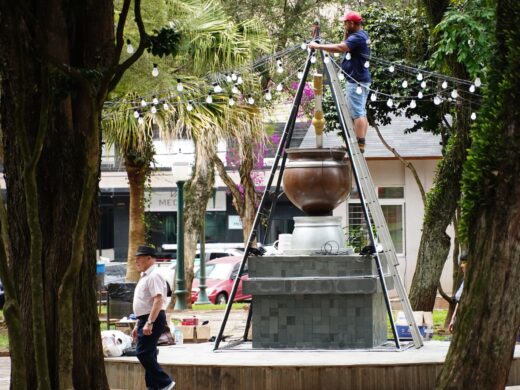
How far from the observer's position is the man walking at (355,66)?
45.8 ft

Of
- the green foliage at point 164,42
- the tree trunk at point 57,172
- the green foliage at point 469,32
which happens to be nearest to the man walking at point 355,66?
the green foliage at point 469,32

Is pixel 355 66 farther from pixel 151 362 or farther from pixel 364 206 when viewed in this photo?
pixel 151 362

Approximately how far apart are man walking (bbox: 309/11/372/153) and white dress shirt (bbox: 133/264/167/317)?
340cm

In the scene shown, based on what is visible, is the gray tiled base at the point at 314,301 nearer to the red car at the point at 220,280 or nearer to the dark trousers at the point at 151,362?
the dark trousers at the point at 151,362

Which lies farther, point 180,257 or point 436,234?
point 180,257

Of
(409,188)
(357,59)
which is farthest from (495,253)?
(409,188)

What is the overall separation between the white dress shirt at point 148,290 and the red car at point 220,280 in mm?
20666

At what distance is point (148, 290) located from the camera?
1234 cm

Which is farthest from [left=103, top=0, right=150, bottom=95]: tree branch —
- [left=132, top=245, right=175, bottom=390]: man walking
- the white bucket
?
the white bucket

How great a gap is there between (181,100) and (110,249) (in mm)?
30270

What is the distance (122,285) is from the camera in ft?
69.1

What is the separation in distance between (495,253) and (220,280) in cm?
2620

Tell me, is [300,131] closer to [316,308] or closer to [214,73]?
[214,73]

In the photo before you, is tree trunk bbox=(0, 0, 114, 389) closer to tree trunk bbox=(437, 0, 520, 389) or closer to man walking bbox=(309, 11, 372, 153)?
tree trunk bbox=(437, 0, 520, 389)
